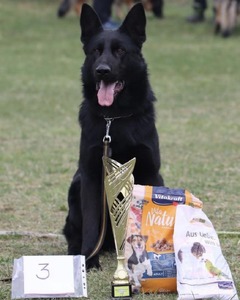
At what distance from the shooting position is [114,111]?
477cm

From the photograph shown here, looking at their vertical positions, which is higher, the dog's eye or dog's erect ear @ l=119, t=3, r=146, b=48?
dog's erect ear @ l=119, t=3, r=146, b=48

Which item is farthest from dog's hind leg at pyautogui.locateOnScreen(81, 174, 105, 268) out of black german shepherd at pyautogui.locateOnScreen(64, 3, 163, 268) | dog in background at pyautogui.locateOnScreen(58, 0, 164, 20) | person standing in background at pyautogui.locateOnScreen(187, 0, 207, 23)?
person standing in background at pyautogui.locateOnScreen(187, 0, 207, 23)

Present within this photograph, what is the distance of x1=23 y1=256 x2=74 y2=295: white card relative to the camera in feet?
13.1

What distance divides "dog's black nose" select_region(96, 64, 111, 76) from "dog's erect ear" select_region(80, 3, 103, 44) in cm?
30

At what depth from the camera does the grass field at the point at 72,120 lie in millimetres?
5988

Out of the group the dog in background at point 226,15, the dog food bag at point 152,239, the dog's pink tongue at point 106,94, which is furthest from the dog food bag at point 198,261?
the dog in background at point 226,15

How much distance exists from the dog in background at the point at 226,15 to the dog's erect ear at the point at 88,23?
1354cm

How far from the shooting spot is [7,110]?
39.6 ft

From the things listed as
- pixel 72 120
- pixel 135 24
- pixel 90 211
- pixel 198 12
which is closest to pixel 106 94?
pixel 135 24

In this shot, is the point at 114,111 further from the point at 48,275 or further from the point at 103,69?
the point at 48,275

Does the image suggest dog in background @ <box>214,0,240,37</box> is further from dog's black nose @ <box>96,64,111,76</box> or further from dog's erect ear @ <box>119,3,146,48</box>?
dog's black nose @ <box>96,64,111,76</box>

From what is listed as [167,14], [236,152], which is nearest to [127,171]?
[236,152]

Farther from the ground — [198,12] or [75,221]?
[75,221]

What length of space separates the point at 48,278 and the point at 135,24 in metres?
1.50
